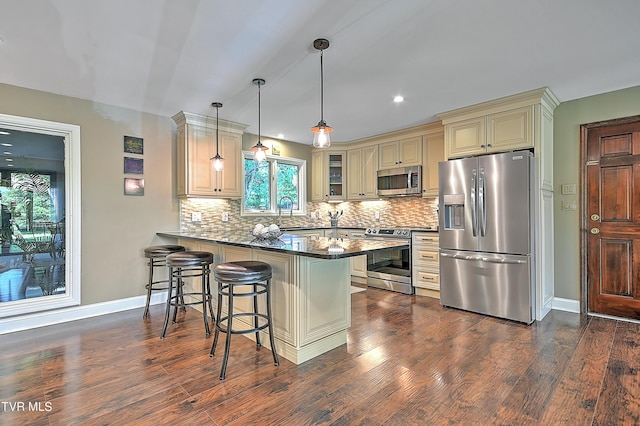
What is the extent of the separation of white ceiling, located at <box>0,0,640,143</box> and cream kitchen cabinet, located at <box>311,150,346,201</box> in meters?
2.10

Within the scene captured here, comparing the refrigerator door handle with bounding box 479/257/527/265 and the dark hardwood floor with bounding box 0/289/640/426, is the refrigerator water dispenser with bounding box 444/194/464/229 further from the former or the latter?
the dark hardwood floor with bounding box 0/289/640/426

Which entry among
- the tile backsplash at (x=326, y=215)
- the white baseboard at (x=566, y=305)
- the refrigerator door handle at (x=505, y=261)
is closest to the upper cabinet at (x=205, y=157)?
the tile backsplash at (x=326, y=215)

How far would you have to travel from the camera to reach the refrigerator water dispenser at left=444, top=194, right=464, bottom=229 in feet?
12.3

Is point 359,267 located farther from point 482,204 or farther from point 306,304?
point 306,304

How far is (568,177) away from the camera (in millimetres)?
3723

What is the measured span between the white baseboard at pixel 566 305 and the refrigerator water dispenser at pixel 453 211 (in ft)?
4.74

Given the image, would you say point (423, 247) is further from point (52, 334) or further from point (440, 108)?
point (52, 334)

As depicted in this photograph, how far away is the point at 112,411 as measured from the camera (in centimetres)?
188

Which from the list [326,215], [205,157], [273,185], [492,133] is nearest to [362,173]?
[326,215]

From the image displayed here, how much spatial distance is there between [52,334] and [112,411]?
182 cm

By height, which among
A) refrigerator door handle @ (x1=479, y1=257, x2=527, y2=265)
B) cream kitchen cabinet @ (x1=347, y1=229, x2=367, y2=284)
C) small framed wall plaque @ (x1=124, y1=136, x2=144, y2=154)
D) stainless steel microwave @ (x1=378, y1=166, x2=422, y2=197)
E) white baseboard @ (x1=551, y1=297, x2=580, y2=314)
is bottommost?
white baseboard @ (x1=551, y1=297, x2=580, y2=314)

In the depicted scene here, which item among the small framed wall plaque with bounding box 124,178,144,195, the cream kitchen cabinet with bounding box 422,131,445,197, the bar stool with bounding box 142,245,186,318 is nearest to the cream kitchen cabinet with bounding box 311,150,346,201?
the cream kitchen cabinet with bounding box 422,131,445,197

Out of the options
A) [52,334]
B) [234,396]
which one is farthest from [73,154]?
[234,396]

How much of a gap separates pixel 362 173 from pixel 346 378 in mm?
3925
